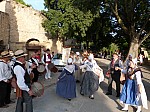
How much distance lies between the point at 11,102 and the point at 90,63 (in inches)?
127

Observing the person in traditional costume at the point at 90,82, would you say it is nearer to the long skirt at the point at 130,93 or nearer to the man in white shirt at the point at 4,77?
the long skirt at the point at 130,93

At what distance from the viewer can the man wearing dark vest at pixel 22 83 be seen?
Answer: 490 cm

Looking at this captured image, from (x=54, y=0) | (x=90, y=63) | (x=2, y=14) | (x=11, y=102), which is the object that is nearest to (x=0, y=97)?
(x=11, y=102)

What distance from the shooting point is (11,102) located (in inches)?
300

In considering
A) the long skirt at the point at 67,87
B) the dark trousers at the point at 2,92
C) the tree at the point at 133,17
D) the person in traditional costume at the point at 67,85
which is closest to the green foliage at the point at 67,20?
the tree at the point at 133,17

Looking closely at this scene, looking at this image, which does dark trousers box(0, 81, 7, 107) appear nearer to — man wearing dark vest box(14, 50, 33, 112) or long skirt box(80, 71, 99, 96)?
man wearing dark vest box(14, 50, 33, 112)

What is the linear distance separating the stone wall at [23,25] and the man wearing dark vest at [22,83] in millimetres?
23463

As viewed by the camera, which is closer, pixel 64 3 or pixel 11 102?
pixel 11 102

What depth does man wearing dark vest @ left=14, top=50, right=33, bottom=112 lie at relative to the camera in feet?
16.1

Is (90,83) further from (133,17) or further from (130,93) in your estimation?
(133,17)

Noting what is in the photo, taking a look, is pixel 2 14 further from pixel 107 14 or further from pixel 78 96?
pixel 78 96

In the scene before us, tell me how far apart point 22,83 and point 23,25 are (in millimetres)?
25190

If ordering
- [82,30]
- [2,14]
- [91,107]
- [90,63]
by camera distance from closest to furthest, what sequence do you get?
[91,107] < [90,63] < [2,14] < [82,30]

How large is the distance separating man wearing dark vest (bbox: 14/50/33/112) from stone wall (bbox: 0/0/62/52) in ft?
77.0
